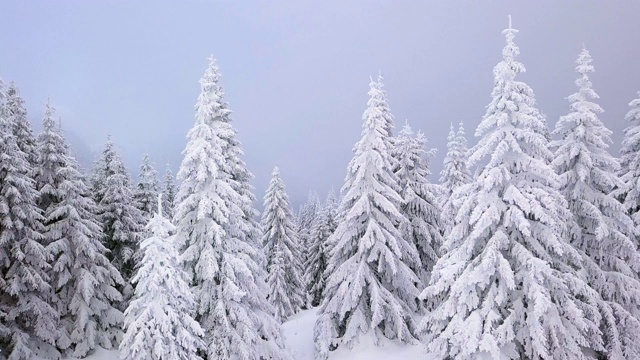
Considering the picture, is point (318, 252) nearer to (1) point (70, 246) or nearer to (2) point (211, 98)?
(1) point (70, 246)

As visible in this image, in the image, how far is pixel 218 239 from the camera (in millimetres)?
18484

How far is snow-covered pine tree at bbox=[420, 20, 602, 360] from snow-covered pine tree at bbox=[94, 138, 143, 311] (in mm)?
22501

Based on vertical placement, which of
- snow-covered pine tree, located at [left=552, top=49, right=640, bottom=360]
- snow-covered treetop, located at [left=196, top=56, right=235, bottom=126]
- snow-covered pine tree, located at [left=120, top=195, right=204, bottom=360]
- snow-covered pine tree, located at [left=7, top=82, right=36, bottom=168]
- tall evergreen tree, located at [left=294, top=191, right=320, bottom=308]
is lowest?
snow-covered pine tree, located at [left=120, top=195, right=204, bottom=360]

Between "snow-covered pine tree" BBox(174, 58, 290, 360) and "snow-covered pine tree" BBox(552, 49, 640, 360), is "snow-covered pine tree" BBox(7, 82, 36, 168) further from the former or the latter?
"snow-covered pine tree" BBox(552, 49, 640, 360)

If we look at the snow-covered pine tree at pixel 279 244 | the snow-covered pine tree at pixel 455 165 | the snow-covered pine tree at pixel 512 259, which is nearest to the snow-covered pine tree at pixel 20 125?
the snow-covered pine tree at pixel 279 244

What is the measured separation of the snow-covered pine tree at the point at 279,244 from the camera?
40.4 meters

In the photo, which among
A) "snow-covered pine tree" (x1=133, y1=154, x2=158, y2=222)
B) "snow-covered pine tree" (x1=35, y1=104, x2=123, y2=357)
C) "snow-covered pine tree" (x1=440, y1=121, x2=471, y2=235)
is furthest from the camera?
"snow-covered pine tree" (x1=133, y1=154, x2=158, y2=222)

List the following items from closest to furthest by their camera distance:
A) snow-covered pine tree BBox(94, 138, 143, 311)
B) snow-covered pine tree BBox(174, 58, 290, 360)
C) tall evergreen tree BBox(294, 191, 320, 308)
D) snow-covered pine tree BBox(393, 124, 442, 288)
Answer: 1. snow-covered pine tree BBox(174, 58, 290, 360)
2. snow-covered pine tree BBox(393, 124, 442, 288)
3. snow-covered pine tree BBox(94, 138, 143, 311)
4. tall evergreen tree BBox(294, 191, 320, 308)

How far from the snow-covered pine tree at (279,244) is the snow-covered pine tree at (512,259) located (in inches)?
995

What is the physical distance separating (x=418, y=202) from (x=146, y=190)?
22.1 metres

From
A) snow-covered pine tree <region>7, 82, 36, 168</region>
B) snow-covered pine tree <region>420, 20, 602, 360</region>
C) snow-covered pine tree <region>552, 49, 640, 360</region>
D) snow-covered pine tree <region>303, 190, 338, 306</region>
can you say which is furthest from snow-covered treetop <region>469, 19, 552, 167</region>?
snow-covered pine tree <region>303, 190, 338, 306</region>

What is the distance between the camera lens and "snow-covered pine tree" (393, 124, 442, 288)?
27453mm

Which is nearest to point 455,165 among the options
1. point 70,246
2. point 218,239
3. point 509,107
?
point 509,107

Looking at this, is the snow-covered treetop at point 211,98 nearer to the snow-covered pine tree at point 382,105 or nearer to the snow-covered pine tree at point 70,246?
the snow-covered pine tree at point 382,105
